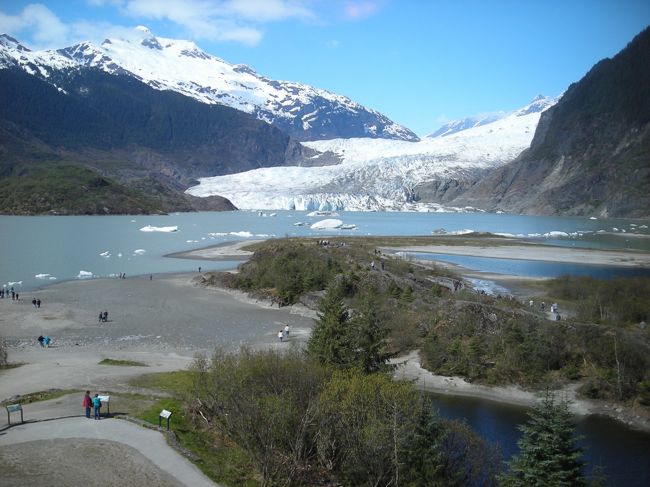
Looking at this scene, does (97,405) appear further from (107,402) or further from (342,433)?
(342,433)

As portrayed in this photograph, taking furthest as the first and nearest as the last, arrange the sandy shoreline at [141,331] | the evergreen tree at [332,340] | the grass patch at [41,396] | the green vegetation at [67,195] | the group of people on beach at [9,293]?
the green vegetation at [67,195] < the group of people on beach at [9,293] < the sandy shoreline at [141,331] < the evergreen tree at [332,340] < the grass patch at [41,396]

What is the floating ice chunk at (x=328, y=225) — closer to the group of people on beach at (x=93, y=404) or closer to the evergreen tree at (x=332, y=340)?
the evergreen tree at (x=332, y=340)

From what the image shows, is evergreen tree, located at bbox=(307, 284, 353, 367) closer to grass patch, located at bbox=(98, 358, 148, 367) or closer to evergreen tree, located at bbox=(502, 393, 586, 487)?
grass patch, located at bbox=(98, 358, 148, 367)

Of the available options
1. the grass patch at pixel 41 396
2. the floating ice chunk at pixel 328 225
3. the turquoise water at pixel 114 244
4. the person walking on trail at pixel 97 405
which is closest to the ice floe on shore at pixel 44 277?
the turquoise water at pixel 114 244

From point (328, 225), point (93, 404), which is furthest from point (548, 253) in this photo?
point (93, 404)

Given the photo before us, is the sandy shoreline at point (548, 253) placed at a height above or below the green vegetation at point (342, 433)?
below

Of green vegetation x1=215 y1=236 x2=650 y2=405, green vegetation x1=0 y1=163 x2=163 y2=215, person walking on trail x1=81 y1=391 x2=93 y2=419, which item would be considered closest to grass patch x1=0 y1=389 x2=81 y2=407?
person walking on trail x1=81 y1=391 x2=93 y2=419

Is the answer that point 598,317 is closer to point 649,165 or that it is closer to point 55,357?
point 55,357

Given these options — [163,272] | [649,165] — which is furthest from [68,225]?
[649,165]
